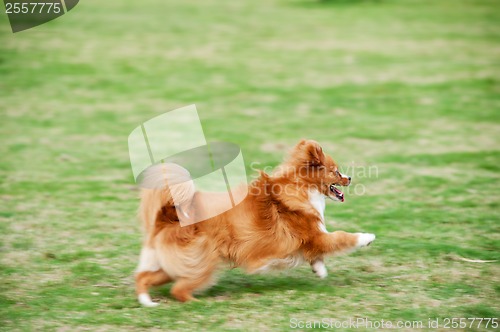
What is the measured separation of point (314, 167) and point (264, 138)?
477 cm

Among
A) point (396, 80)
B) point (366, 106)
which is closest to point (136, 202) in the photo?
point (366, 106)

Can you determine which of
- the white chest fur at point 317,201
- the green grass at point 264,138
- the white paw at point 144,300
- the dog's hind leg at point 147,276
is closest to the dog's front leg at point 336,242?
the white chest fur at point 317,201

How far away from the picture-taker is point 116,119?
37.0 ft

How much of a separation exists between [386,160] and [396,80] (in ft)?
17.8

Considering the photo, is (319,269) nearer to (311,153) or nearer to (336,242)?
(336,242)

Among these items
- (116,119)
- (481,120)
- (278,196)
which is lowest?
(481,120)

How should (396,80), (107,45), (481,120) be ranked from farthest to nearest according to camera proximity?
1. (107,45)
2. (396,80)
3. (481,120)

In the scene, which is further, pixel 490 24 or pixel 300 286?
pixel 490 24

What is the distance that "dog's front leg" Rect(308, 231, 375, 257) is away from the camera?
16.9 feet

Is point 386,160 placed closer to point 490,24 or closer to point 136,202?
point 136,202

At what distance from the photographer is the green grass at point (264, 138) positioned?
496 centimetres

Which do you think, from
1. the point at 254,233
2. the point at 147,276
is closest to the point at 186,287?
the point at 147,276

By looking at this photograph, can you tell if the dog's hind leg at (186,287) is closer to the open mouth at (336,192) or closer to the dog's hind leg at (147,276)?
the dog's hind leg at (147,276)

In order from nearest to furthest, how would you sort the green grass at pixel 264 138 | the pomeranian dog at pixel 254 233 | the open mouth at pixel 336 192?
1. the pomeranian dog at pixel 254 233
2. the green grass at pixel 264 138
3. the open mouth at pixel 336 192
